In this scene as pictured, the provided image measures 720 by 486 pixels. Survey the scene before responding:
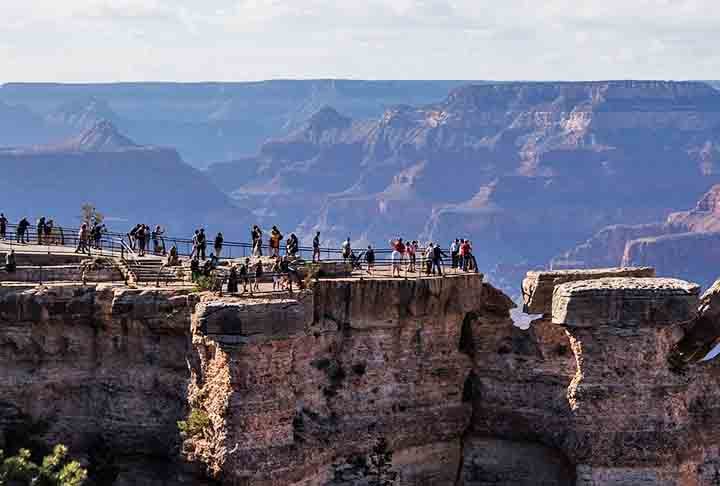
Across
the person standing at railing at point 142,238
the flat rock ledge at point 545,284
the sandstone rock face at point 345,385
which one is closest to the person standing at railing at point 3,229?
the person standing at railing at point 142,238

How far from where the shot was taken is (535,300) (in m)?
72.7

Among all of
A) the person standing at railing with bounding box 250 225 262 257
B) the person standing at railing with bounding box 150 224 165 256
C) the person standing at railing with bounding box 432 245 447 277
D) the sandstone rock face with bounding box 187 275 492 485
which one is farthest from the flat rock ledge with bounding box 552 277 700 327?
the person standing at railing with bounding box 150 224 165 256

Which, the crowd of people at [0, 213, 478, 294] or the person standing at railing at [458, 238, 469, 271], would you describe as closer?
the crowd of people at [0, 213, 478, 294]

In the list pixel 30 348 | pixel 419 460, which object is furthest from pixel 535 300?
pixel 30 348

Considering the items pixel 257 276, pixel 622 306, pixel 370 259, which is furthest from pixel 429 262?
pixel 622 306

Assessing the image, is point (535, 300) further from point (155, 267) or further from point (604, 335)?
point (155, 267)

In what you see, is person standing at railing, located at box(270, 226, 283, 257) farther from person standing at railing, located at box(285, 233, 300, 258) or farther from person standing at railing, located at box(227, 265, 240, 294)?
person standing at railing, located at box(227, 265, 240, 294)

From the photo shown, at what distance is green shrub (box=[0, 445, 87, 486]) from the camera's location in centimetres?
6184

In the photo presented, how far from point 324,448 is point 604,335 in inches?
443

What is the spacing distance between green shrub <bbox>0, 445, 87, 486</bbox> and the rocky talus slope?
3766mm

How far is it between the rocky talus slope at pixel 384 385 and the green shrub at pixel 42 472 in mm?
3766

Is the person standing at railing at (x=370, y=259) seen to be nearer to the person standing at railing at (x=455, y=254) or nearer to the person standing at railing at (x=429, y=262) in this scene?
the person standing at railing at (x=429, y=262)

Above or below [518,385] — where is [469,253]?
above

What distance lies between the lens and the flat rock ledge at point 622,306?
6675cm
